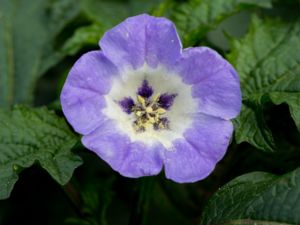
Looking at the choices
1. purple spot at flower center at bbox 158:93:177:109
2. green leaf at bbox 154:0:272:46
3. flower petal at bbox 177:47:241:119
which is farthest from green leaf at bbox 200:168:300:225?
green leaf at bbox 154:0:272:46

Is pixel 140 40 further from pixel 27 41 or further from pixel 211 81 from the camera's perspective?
pixel 27 41

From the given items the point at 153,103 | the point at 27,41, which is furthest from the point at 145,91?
the point at 27,41

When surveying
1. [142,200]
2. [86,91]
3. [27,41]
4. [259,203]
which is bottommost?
[142,200]

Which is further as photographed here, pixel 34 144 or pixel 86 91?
pixel 34 144

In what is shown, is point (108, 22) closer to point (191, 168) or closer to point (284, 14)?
point (284, 14)

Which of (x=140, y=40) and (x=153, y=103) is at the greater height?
(x=140, y=40)

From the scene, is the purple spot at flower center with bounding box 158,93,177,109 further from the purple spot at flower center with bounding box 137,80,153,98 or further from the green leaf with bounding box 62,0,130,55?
the green leaf with bounding box 62,0,130,55
